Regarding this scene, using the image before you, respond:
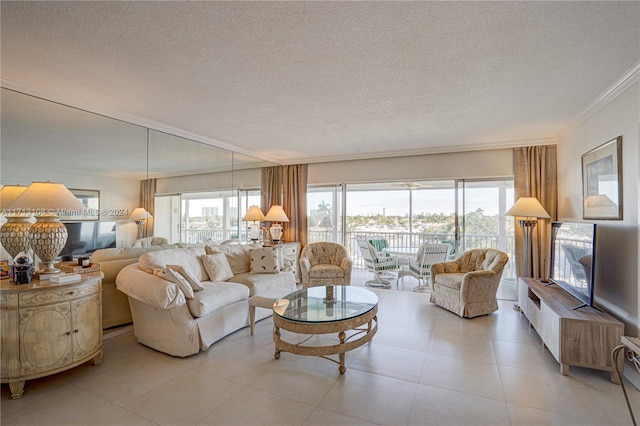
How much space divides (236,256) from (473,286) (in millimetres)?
3272

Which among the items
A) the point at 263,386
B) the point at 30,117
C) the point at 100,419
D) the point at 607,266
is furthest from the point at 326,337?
the point at 30,117

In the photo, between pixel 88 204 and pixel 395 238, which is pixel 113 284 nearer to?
pixel 88 204

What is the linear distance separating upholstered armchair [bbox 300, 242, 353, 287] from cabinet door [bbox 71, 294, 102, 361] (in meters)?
2.82

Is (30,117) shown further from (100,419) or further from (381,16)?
(381,16)

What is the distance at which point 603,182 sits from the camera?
310 cm

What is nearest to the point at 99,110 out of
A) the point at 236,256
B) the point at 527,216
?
the point at 236,256

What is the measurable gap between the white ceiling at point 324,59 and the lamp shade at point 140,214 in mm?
1103

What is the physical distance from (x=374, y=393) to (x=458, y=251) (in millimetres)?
3753

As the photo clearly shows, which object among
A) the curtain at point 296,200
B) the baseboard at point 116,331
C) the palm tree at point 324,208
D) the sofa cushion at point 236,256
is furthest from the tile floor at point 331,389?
the palm tree at point 324,208

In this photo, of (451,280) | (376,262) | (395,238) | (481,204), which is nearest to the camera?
(451,280)

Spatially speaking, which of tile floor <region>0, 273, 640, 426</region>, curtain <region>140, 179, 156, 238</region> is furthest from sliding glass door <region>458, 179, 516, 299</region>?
curtain <region>140, 179, 156, 238</region>

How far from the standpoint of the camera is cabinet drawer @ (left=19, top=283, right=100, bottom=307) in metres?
2.26

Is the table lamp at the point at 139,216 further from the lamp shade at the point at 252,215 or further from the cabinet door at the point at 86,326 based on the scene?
the lamp shade at the point at 252,215

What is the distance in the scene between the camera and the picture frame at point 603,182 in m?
2.84
